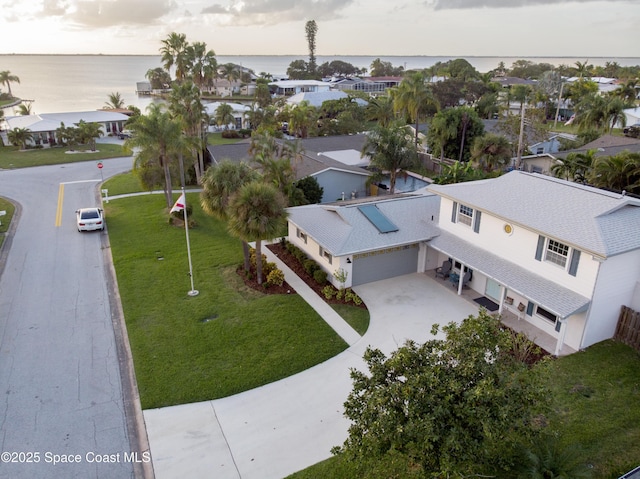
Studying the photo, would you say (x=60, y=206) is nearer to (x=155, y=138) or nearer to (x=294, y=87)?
(x=155, y=138)

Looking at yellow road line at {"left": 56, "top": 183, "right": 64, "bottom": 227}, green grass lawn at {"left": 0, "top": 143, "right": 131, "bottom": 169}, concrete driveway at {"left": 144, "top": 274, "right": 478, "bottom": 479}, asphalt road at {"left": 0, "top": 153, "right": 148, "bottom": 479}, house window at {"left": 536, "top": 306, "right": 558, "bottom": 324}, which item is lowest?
concrete driveway at {"left": 144, "top": 274, "right": 478, "bottom": 479}

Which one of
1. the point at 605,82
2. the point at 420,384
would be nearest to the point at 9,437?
the point at 420,384

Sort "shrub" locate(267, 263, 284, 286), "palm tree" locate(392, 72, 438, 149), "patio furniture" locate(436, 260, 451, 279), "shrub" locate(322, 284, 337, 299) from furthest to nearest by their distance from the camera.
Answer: "palm tree" locate(392, 72, 438, 149)
"patio furniture" locate(436, 260, 451, 279)
"shrub" locate(267, 263, 284, 286)
"shrub" locate(322, 284, 337, 299)

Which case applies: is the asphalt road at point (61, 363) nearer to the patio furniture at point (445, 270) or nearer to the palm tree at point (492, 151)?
the patio furniture at point (445, 270)

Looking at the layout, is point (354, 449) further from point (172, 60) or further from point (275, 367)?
point (172, 60)

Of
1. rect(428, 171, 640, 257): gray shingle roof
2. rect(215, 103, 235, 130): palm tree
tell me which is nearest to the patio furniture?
rect(428, 171, 640, 257): gray shingle roof

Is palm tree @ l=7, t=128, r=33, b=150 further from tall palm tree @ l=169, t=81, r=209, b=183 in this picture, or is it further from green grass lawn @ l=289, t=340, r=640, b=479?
green grass lawn @ l=289, t=340, r=640, b=479
